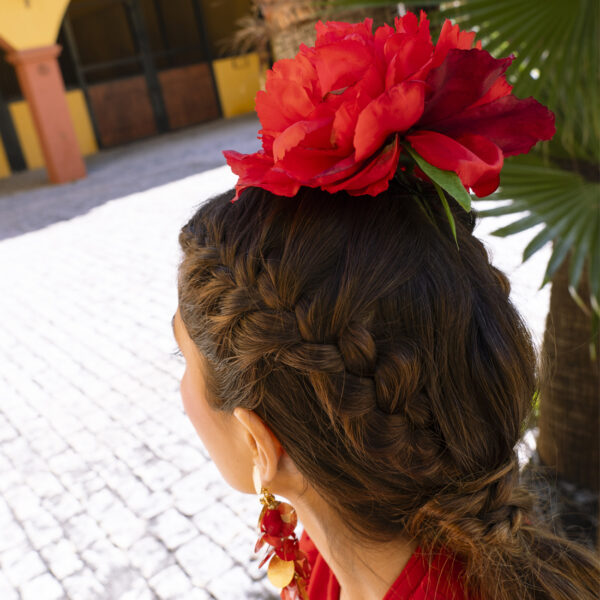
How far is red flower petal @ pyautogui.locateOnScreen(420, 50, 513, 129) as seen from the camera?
0.83 meters

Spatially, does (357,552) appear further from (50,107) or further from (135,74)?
(135,74)

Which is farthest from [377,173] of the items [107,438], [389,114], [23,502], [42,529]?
[107,438]

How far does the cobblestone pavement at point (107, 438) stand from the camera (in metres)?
2.71

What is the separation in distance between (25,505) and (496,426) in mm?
2846

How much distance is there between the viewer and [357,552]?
115 centimetres

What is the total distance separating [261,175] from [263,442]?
0.44m

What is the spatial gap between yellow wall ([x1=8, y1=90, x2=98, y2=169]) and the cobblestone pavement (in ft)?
23.6

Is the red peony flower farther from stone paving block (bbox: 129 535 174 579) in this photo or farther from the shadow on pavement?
the shadow on pavement

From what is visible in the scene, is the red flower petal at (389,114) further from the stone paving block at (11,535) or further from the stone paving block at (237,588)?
the stone paving block at (11,535)

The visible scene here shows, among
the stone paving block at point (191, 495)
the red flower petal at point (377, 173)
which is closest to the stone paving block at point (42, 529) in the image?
the stone paving block at point (191, 495)

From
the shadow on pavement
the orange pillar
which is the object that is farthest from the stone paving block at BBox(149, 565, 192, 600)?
the orange pillar

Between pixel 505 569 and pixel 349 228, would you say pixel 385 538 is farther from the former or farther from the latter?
pixel 349 228

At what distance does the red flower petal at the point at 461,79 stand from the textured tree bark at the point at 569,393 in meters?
Result: 1.55

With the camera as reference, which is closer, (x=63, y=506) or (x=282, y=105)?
(x=282, y=105)
